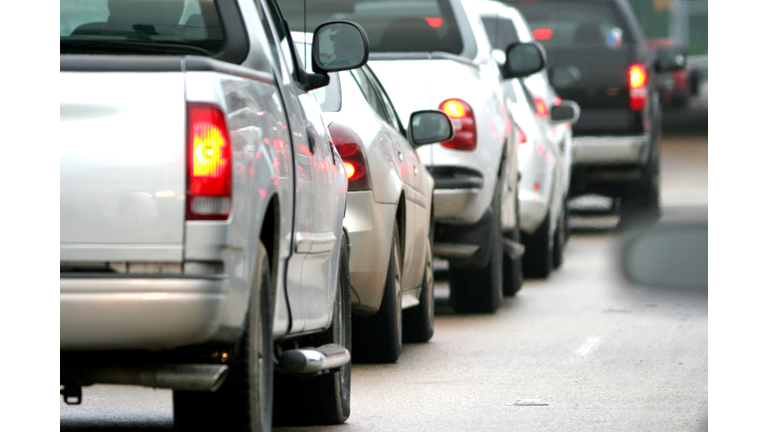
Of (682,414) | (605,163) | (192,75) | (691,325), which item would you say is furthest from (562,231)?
(192,75)

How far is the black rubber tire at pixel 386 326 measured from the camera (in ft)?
25.0

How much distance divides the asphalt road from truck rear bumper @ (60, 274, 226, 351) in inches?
45.9

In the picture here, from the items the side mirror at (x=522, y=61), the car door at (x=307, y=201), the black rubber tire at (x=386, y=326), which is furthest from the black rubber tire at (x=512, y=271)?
the car door at (x=307, y=201)

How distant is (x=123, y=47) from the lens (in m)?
4.97

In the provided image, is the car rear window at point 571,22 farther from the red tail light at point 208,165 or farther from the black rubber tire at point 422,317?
the red tail light at point 208,165

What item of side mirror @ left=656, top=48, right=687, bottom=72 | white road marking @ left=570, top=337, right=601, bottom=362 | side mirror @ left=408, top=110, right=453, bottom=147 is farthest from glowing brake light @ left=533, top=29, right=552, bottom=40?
side mirror @ left=408, top=110, right=453, bottom=147

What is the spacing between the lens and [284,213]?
4.95 meters

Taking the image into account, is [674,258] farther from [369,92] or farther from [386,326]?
[369,92]

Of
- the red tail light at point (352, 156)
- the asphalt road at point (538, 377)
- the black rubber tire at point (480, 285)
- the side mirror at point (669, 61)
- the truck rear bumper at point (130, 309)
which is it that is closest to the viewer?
the truck rear bumper at point (130, 309)

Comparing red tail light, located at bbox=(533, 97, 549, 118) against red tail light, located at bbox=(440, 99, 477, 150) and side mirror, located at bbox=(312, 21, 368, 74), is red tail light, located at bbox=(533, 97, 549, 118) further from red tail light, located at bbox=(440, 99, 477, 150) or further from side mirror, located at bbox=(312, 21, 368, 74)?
side mirror, located at bbox=(312, 21, 368, 74)

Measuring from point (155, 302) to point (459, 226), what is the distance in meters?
Result: 5.90

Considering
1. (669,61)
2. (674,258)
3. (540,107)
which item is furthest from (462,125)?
(669,61)

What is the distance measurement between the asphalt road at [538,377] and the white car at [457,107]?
1.49 ft

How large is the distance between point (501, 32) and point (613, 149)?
105 inches
